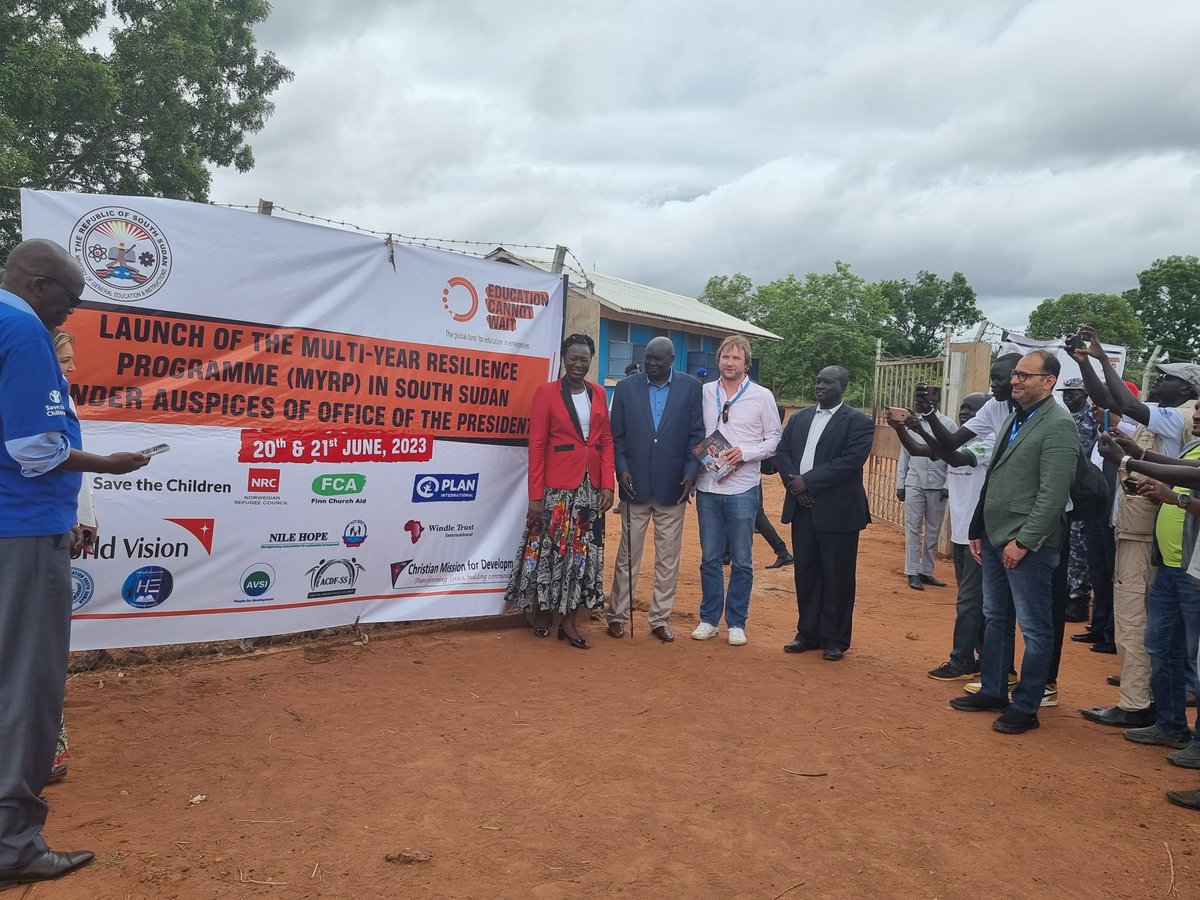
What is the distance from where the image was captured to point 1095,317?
129 feet

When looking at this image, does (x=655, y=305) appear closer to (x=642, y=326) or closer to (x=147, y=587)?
(x=642, y=326)

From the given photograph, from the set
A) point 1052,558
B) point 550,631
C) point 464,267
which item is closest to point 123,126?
point 464,267

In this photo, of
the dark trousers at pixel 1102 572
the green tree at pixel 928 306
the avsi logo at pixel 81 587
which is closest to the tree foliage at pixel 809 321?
the green tree at pixel 928 306

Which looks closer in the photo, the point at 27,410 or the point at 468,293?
the point at 27,410

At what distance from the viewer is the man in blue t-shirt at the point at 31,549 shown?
2.57 m

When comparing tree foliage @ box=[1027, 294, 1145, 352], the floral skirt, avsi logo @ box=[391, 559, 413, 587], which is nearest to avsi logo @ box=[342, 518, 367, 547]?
avsi logo @ box=[391, 559, 413, 587]

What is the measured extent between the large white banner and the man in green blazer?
3.09 m

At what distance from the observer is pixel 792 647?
5.75 m

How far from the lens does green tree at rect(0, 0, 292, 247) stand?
13.6 meters

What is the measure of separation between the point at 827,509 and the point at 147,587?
418 centimetres

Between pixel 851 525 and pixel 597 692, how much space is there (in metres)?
2.11

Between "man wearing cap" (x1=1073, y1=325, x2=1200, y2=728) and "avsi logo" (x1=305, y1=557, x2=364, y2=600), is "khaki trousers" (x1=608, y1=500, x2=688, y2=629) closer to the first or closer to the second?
"avsi logo" (x1=305, y1=557, x2=364, y2=600)

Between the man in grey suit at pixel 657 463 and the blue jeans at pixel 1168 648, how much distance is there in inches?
108

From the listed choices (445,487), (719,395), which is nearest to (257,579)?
(445,487)
